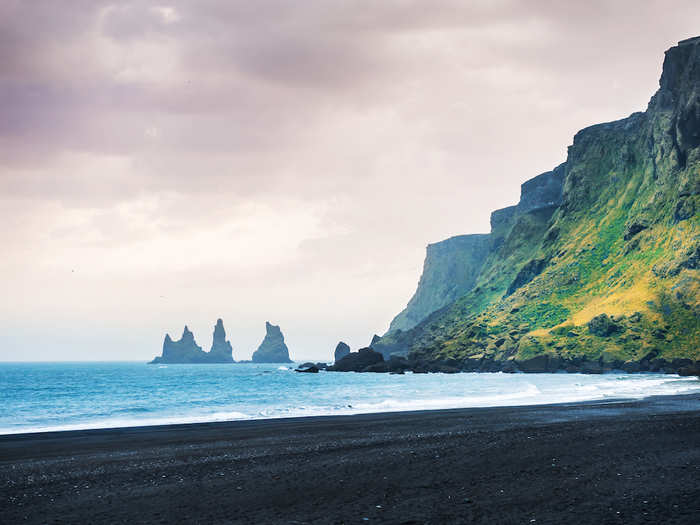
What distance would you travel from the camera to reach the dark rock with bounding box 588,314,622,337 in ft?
452

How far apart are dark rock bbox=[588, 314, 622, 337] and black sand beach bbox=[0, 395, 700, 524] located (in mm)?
117676

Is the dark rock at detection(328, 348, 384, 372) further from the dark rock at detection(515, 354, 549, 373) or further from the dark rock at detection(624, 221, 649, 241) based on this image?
the dark rock at detection(624, 221, 649, 241)

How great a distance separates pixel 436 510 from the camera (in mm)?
12219

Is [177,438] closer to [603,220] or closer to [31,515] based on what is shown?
[31,515]

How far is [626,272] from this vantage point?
502 feet

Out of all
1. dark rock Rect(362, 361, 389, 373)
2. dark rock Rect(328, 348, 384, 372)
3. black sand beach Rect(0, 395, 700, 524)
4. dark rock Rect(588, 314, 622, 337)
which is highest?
dark rock Rect(588, 314, 622, 337)

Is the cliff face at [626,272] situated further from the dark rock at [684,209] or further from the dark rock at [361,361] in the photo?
the dark rock at [361,361]

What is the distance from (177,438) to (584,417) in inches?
872

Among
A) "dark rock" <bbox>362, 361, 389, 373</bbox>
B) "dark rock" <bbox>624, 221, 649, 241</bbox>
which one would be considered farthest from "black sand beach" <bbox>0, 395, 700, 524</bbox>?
"dark rock" <bbox>362, 361, 389, 373</bbox>

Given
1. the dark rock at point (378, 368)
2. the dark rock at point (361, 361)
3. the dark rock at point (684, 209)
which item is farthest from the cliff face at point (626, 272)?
the dark rock at point (378, 368)

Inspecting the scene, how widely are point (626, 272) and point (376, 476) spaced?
15430 centimetres

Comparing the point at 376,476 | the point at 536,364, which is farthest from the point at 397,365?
the point at 376,476

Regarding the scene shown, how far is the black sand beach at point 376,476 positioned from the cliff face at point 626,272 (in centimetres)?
11280

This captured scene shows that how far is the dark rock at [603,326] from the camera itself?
5421 inches
